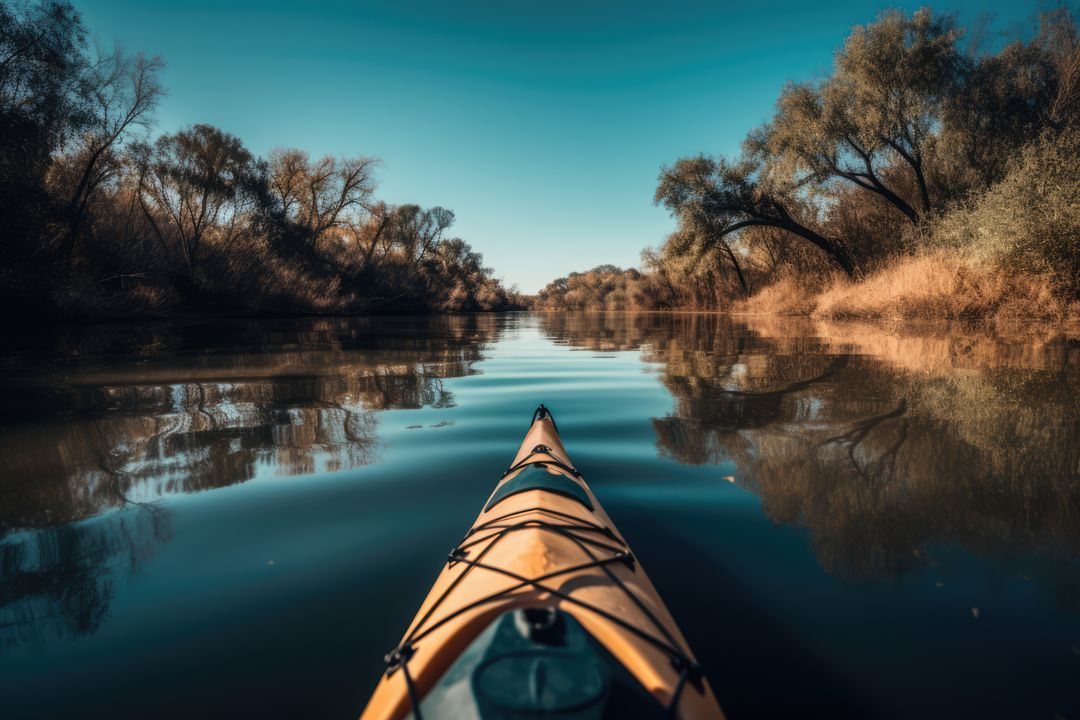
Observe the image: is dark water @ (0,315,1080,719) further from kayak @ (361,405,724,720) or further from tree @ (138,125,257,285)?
tree @ (138,125,257,285)

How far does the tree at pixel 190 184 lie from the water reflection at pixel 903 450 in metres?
24.3

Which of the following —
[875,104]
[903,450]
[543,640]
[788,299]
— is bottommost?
[903,450]

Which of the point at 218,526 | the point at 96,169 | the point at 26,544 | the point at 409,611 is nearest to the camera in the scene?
the point at 409,611

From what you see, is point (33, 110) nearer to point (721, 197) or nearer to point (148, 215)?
point (148, 215)

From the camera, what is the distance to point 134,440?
162 inches

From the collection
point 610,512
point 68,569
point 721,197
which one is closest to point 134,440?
point 68,569

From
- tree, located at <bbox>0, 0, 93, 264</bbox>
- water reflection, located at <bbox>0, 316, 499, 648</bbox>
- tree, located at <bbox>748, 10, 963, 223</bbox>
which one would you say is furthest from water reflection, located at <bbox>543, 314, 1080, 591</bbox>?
tree, located at <bbox>0, 0, 93, 264</bbox>

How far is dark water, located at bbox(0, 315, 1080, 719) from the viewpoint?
Answer: 1.62m

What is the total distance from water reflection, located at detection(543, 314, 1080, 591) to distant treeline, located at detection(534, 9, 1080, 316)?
6.24m

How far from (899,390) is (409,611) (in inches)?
218

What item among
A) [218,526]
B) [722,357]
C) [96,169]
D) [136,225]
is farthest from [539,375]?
[136,225]

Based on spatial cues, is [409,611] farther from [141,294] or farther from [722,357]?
[141,294]

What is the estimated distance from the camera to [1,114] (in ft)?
40.5

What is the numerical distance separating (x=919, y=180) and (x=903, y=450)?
63.0ft
